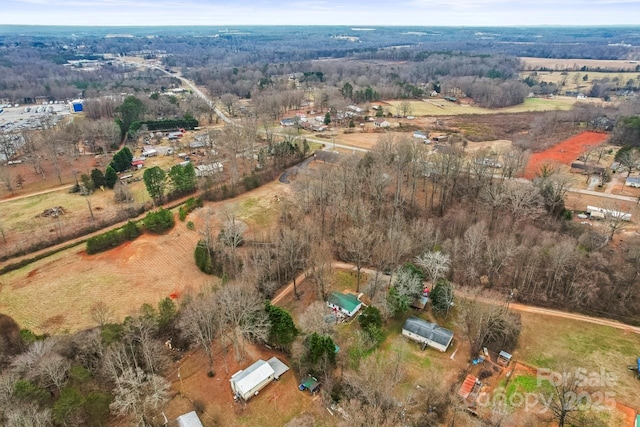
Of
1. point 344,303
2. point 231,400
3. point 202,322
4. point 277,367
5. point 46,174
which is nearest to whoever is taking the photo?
point 231,400

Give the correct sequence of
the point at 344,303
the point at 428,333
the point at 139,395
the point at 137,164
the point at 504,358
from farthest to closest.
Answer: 1. the point at 137,164
2. the point at 344,303
3. the point at 428,333
4. the point at 504,358
5. the point at 139,395

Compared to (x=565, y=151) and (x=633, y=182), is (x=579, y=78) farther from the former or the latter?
(x=633, y=182)

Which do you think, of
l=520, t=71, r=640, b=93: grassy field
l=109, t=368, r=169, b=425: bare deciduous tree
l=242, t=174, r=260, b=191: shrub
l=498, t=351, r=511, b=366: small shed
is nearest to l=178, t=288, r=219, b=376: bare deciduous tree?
l=109, t=368, r=169, b=425: bare deciduous tree

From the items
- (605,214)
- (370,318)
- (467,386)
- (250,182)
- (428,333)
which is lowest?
(467,386)

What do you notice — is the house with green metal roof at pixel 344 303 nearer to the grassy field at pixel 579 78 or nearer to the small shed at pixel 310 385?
the small shed at pixel 310 385

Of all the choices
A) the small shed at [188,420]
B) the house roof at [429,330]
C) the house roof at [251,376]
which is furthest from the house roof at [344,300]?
the small shed at [188,420]

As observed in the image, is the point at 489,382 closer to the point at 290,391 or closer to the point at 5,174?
the point at 290,391

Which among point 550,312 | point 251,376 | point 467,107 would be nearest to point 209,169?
point 251,376
